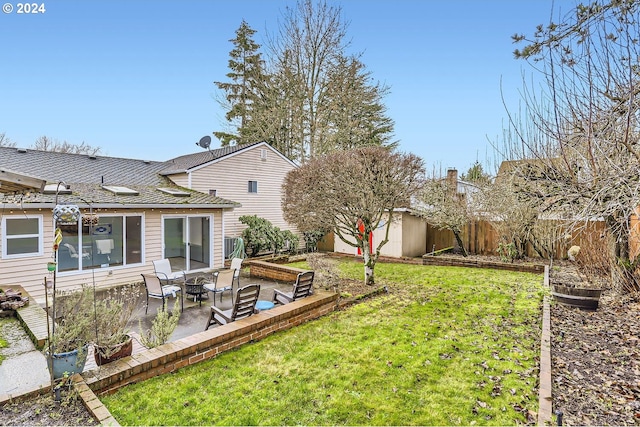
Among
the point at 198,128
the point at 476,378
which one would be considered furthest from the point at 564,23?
the point at 198,128

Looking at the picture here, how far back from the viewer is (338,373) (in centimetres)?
463

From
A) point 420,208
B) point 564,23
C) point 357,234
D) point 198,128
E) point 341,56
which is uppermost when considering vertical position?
point 341,56

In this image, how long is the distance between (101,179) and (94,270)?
467 cm

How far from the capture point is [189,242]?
41.3 ft

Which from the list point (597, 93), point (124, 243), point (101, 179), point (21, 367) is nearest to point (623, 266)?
point (597, 93)

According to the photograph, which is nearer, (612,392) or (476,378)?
(612,392)

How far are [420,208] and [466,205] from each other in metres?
1.96

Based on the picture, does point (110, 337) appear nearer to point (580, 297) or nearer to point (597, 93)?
point (597, 93)

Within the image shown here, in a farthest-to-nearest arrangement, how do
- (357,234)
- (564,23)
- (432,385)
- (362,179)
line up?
(357,234) < (362,179) < (564,23) < (432,385)

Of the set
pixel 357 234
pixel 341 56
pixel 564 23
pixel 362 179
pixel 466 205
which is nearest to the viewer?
pixel 564 23

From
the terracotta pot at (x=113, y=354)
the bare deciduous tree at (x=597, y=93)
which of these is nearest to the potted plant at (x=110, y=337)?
the terracotta pot at (x=113, y=354)

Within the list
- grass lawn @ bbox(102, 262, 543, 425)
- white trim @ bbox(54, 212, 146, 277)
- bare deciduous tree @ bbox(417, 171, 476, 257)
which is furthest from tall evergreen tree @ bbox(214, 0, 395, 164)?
grass lawn @ bbox(102, 262, 543, 425)

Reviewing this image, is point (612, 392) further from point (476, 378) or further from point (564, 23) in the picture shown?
point (564, 23)

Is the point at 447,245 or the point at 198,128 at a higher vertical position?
the point at 198,128
